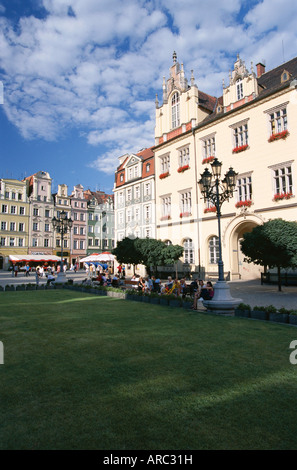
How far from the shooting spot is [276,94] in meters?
24.5

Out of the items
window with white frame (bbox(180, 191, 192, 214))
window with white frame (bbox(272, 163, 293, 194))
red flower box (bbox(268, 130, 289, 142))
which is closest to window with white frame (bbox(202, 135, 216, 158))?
window with white frame (bbox(180, 191, 192, 214))

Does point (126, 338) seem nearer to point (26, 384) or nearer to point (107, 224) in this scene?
point (26, 384)

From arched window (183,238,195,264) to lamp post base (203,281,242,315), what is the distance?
20557 mm

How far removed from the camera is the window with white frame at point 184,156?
33.0 meters

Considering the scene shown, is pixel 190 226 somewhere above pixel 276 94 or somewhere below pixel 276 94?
below

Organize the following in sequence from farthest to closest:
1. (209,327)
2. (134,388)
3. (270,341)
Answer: (209,327) < (270,341) < (134,388)

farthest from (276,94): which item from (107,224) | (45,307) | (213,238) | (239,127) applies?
(107,224)

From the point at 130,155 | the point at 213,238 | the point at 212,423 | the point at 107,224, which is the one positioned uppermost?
the point at 130,155

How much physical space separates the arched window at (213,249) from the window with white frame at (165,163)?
1058cm

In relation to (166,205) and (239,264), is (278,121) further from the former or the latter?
(166,205)

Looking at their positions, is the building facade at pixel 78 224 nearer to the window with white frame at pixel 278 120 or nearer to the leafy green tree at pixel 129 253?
the leafy green tree at pixel 129 253

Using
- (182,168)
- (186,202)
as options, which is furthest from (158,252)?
(182,168)

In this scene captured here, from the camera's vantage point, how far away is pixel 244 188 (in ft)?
89.6

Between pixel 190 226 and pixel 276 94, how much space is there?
1394cm
